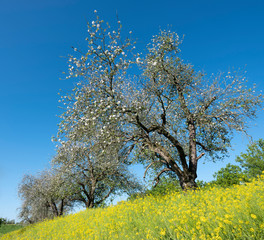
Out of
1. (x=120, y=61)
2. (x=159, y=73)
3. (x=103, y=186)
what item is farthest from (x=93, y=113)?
(x=103, y=186)

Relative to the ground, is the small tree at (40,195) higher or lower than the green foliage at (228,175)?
higher

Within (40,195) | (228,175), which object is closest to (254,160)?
(228,175)

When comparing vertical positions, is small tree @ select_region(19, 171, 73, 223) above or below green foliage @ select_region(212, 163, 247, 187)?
above

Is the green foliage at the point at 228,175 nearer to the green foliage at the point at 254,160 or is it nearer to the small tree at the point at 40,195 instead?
the green foliage at the point at 254,160

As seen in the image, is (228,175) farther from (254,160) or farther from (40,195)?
(40,195)

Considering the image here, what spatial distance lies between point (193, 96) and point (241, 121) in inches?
149

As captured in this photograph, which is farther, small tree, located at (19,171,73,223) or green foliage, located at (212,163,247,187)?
small tree, located at (19,171,73,223)

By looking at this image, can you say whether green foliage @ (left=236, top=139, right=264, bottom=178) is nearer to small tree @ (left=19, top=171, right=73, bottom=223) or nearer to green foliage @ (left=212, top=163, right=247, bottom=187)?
green foliage @ (left=212, top=163, right=247, bottom=187)

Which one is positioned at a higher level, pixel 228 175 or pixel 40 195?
pixel 40 195

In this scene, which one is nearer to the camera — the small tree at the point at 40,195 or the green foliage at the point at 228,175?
the green foliage at the point at 228,175

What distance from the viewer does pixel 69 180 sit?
24.1 metres

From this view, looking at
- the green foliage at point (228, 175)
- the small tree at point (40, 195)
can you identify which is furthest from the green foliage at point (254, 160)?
the small tree at point (40, 195)

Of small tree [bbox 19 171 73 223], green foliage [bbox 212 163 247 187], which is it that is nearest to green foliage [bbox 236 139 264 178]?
green foliage [bbox 212 163 247 187]

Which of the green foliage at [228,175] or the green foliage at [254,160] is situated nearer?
the green foliage at [228,175]
